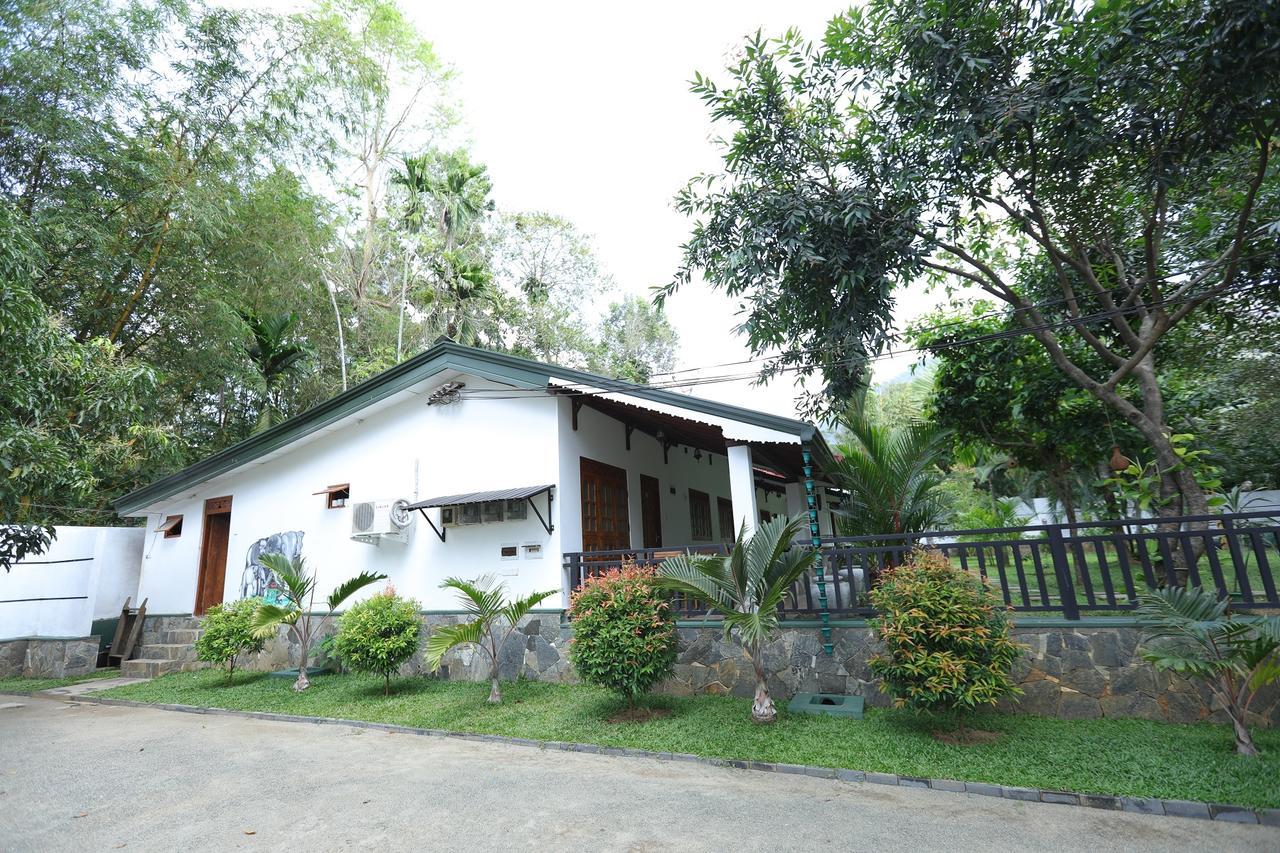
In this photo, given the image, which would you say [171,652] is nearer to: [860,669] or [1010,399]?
[860,669]

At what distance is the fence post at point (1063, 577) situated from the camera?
17.2 feet

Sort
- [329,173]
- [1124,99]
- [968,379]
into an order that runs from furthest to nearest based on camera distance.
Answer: [329,173] < [968,379] < [1124,99]

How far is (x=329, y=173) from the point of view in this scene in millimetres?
16156

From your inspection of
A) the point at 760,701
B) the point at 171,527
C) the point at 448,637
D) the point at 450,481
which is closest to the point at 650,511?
the point at 450,481

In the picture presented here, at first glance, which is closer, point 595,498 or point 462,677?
point 462,677

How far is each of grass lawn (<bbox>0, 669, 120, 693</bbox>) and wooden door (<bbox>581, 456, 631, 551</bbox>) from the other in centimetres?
824

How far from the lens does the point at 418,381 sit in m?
8.61

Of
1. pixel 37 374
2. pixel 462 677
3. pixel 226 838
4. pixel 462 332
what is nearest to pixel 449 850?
pixel 226 838

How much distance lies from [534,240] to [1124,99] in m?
21.0

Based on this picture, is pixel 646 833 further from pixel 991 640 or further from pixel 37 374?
pixel 37 374

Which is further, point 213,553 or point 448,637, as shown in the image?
point 213,553

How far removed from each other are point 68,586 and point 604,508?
32.3 ft

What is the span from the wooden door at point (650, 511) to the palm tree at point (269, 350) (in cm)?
845

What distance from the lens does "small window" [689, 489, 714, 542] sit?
12.0 meters
